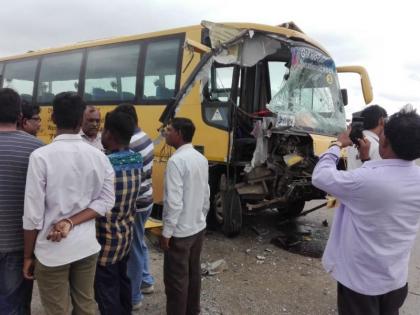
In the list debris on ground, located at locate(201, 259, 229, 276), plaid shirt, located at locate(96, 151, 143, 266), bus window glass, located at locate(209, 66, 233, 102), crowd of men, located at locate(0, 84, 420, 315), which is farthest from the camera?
bus window glass, located at locate(209, 66, 233, 102)

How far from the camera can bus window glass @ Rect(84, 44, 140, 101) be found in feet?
24.0

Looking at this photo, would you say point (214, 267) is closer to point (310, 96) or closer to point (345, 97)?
point (310, 96)

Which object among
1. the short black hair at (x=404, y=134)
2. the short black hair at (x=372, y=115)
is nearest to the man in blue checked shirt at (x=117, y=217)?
the short black hair at (x=404, y=134)

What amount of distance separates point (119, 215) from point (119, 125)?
62 cm

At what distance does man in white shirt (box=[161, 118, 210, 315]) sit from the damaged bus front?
2.33 meters

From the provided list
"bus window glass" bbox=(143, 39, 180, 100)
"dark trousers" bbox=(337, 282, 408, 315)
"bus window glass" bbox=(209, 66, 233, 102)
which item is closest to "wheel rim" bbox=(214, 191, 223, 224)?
"bus window glass" bbox=(209, 66, 233, 102)

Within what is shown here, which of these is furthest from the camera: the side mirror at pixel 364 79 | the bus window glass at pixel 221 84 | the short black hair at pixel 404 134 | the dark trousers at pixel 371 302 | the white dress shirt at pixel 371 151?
the side mirror at pixel 364 79

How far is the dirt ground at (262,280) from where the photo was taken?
13.1 ft

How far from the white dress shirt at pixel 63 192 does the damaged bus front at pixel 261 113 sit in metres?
3.19

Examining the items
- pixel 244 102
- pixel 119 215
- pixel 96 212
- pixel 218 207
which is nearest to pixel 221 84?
pixel 244 102

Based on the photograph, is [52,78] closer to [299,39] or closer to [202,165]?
[299,39]

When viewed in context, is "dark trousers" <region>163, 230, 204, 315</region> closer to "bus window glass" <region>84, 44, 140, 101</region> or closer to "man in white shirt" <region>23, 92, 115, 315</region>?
"man in white shirt" <region>23, 92, 115, 315</region>

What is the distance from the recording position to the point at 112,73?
25.0ft

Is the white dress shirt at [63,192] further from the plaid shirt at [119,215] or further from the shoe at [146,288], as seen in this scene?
the shoe at [146,288]
